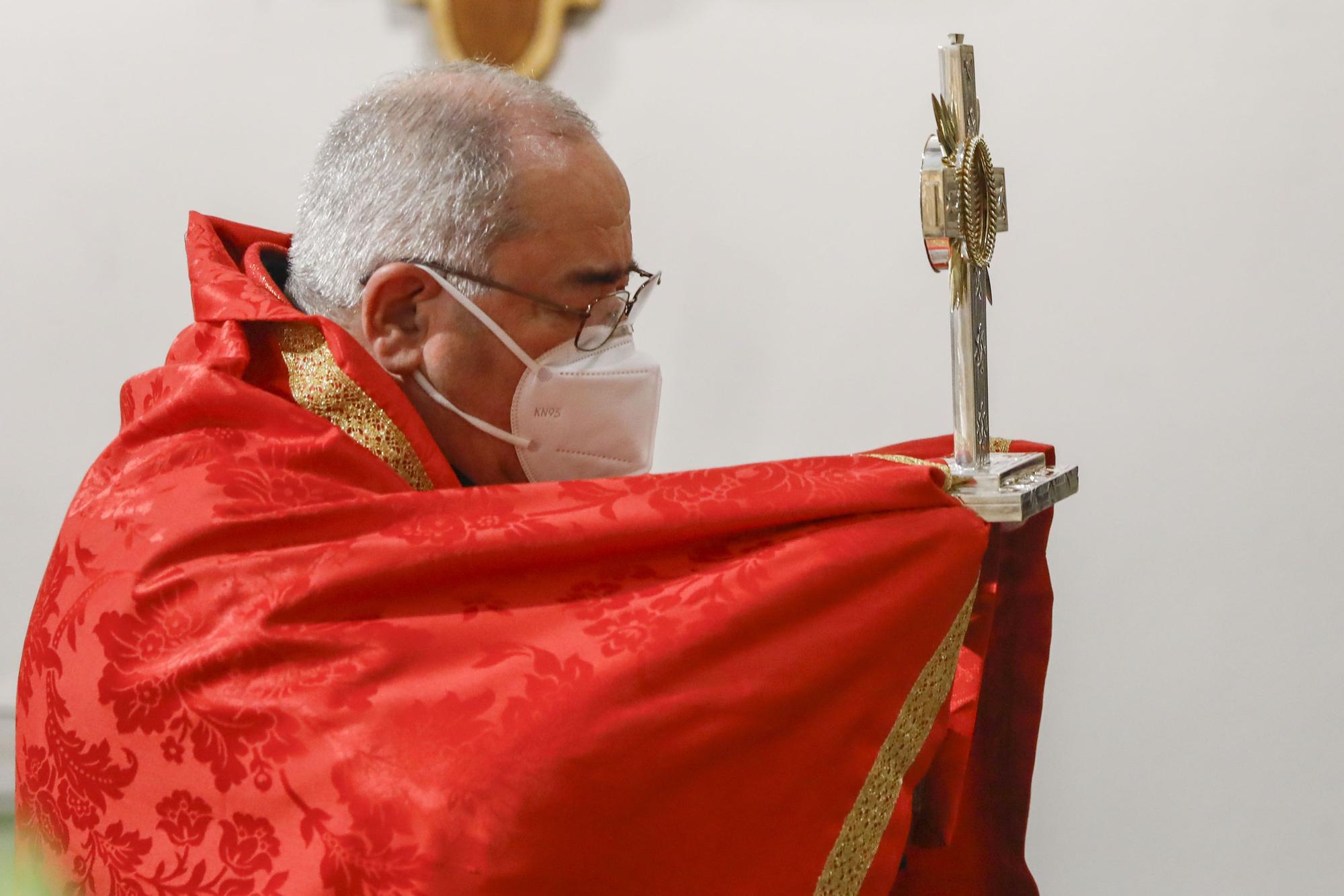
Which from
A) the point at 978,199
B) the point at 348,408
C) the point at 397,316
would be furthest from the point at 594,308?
the point at 978,199

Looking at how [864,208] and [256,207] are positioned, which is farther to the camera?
[256,207]

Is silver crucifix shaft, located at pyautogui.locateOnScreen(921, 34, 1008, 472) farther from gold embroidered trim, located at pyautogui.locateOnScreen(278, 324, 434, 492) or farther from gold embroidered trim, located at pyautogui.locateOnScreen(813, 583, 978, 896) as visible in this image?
gold embroidered trim, located at pyautogui.locateOnScreen(278, 324, 434, 492)

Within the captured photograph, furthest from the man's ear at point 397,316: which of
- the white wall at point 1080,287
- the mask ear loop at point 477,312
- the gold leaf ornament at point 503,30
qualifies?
the gold leaf ornament at point 503,30

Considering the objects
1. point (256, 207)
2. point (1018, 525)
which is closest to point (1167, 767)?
point (1018, 525)

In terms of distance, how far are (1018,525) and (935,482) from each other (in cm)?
30

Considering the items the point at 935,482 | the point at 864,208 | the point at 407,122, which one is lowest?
the point at 935,482

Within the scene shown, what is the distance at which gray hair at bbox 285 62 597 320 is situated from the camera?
4.77ft

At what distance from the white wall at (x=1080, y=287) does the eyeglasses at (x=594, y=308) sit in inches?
33.3

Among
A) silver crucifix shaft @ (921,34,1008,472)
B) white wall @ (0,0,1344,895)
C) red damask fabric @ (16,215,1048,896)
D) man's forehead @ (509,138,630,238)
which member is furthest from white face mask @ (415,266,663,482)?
white wall @ (0,0,1344,895)

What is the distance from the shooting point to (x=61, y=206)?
2.60 m

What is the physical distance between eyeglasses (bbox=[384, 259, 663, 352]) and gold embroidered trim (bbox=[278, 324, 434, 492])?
19cm

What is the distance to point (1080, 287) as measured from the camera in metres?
2.20

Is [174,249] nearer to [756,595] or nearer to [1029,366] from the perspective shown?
[1029,366]

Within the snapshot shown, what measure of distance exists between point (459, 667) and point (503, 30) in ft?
5.65
